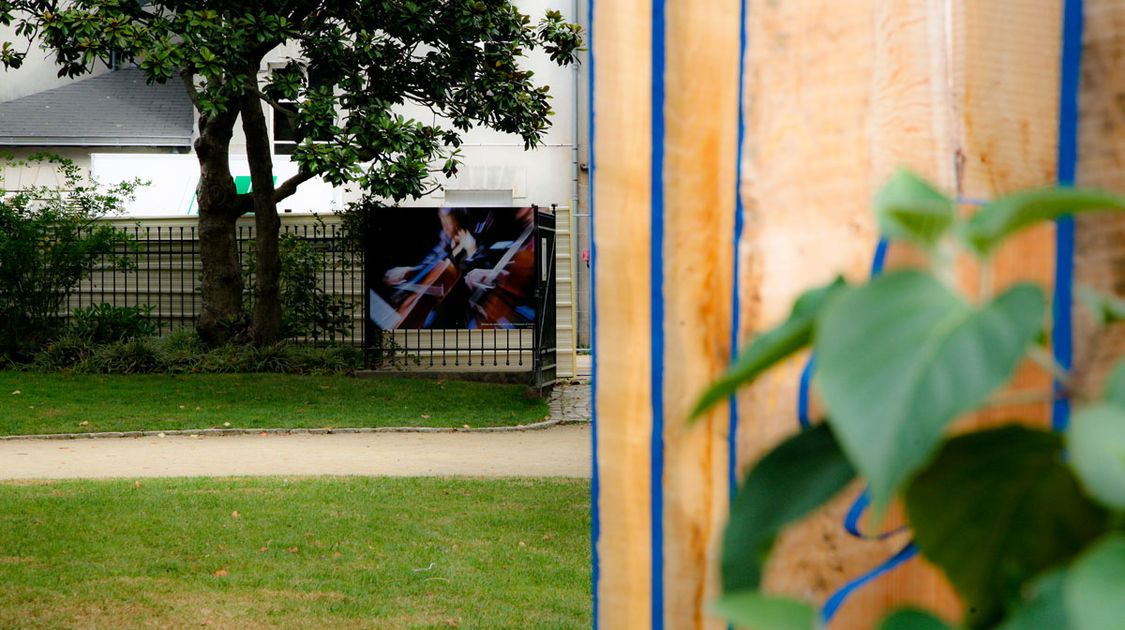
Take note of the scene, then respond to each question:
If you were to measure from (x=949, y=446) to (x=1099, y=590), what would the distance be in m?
0.12

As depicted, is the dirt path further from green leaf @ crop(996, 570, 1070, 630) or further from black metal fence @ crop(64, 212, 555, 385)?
green leaf @ crop(996, 570, 1070, 630)

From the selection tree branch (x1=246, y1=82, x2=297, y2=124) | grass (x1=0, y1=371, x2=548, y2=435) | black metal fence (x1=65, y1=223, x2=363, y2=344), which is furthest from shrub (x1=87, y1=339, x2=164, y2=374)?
tree branch (x1=246, y1=82, x2=297, y2=124)

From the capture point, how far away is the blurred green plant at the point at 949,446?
40cm

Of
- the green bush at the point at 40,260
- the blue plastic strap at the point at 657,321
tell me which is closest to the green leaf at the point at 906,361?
the blue plastic strap at the point at 657,321

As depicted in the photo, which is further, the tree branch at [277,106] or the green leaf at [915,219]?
the tree branch at [277,106]

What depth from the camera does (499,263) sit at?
1222 centimetres

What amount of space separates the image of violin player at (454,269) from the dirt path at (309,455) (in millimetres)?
3057

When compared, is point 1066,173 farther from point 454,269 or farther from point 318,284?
point 318,284

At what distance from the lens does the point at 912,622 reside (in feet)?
1.48

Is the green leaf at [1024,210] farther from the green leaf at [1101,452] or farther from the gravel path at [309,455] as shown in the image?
the gravel path at [309,455]

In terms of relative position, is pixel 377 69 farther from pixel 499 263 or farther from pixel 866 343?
pixel 866 343

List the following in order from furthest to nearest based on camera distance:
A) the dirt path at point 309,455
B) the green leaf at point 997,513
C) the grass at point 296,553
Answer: the dirt path at point 309,455 < the grass at point 296,553 < the green leaf at point 997,513

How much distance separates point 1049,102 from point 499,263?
11.3 metres

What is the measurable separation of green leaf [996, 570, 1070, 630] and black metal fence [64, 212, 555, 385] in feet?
39.4
